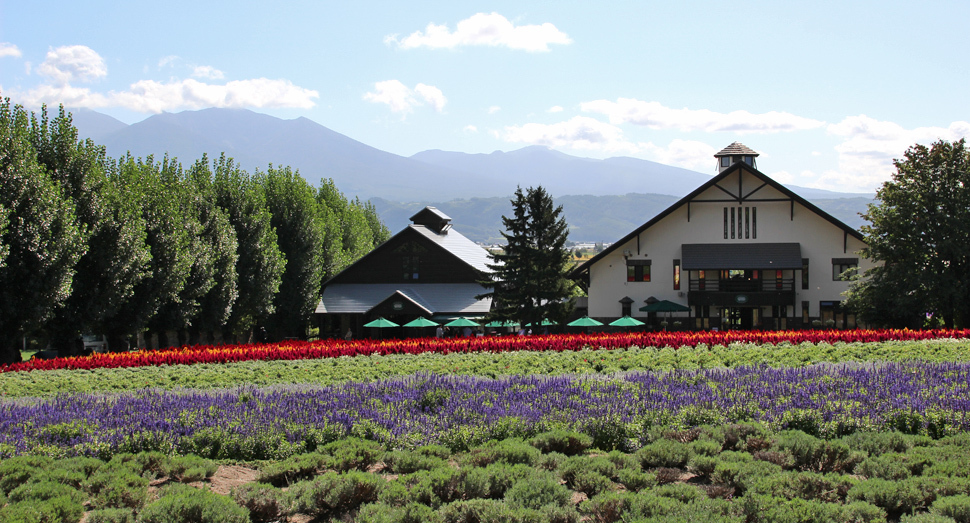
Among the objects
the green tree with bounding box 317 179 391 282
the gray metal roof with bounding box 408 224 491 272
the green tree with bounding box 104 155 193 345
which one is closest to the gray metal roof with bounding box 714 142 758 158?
the gray metal roof with bounding box 408 224 491 272

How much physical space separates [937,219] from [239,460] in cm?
3689

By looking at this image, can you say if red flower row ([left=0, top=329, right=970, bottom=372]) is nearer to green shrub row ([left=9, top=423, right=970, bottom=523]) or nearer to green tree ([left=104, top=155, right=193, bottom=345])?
green tree ([left=104, top=155, right=193, bottom=345])

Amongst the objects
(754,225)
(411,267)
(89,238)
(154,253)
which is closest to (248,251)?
(154,253)

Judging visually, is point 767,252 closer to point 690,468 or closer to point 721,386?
point 721,386

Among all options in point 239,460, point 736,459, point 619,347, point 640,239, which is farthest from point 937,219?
point 239,460

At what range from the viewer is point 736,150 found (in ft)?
180

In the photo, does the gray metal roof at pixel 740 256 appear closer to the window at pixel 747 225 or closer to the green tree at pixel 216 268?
the window at pixel 747 225

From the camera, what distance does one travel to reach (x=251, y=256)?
41.2 metres

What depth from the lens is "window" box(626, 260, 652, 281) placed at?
46.9 meters

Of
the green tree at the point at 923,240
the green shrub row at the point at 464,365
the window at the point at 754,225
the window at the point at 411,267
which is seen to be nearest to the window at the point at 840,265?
the window at the point at 754,225

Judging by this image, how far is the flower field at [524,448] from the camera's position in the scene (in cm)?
713

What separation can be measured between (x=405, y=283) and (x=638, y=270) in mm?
15379

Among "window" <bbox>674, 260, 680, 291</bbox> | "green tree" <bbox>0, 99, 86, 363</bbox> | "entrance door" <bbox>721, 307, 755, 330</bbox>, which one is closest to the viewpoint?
"green tree" <bbox>0, 99, 86, 363</bbox>

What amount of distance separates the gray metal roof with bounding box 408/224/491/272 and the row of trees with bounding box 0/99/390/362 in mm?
7798
